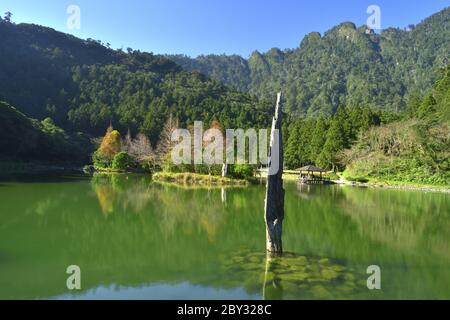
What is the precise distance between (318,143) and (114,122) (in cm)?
3113

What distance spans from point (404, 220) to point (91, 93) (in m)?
58.4

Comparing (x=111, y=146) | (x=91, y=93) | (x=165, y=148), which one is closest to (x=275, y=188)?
(x=165, y=148)

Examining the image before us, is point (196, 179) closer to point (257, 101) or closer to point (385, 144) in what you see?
point (385, 144)

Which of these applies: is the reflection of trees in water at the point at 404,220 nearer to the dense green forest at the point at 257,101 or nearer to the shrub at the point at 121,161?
the dense green forest at the point at 257,101

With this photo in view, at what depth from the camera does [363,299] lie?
21.9 ft

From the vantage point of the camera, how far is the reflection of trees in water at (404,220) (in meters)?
11.3

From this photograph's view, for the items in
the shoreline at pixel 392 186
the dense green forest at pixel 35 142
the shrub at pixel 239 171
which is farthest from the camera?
the dense green forest at pixel 35 142

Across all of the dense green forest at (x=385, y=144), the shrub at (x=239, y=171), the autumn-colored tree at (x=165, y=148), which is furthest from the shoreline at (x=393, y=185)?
the autumn-colored tree at (x=165, y=148)

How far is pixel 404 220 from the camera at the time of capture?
14945 millimetres

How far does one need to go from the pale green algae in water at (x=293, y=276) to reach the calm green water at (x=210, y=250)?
21mm

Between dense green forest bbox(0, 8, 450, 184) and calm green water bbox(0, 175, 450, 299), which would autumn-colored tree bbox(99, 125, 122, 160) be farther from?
calm green water bbox(0, 175, 450, 299)

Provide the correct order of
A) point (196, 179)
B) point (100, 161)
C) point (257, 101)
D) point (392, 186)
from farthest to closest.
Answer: point (257, 101)
point (100, 161)
point (392, 186)
point (196, 179)

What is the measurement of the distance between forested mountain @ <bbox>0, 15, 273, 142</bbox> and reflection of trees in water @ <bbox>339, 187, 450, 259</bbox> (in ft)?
112
